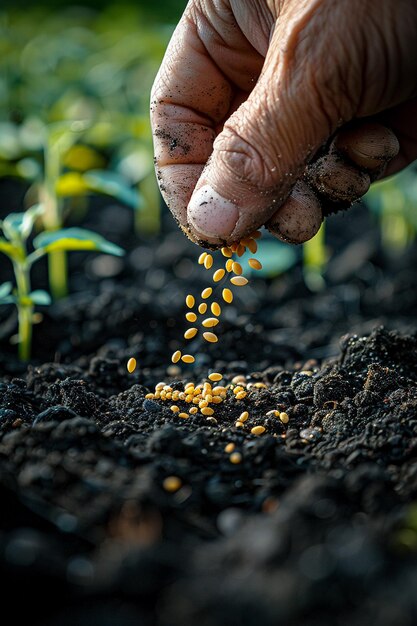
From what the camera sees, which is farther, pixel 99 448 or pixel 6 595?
pixel 99 448

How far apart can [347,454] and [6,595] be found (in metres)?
0.83

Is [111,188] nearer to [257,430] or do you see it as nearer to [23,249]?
[23,249]

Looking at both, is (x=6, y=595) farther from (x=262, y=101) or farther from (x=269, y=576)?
(x=262, y=101)

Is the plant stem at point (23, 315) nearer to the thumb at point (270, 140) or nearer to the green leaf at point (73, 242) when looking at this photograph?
the green leaf at point (73, 242)

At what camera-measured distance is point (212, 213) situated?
5.88 feet

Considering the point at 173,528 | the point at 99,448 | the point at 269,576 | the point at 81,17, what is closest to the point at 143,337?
the point at 99,448

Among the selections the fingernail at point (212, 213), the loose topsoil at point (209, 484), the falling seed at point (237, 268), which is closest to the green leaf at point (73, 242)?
the loose topsoil at point (209, 484)

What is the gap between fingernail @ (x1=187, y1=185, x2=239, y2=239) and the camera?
1.78 metres

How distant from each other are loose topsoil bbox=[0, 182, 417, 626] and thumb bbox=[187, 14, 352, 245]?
0.57 m

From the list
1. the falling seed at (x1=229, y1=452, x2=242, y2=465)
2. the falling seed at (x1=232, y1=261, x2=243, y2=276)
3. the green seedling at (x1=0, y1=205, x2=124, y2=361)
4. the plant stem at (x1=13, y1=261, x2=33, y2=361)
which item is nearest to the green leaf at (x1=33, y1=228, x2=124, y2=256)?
the green seedling at (x1=0, y1=205, x2=124, y2=361)

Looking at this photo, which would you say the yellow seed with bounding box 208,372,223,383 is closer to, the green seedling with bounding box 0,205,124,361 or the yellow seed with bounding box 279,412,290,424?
the yellow seed with bounding box 279,412,290,424

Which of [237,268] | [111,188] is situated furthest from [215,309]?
[111,188]

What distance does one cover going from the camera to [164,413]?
195 cm

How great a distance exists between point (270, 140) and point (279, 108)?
8cm
